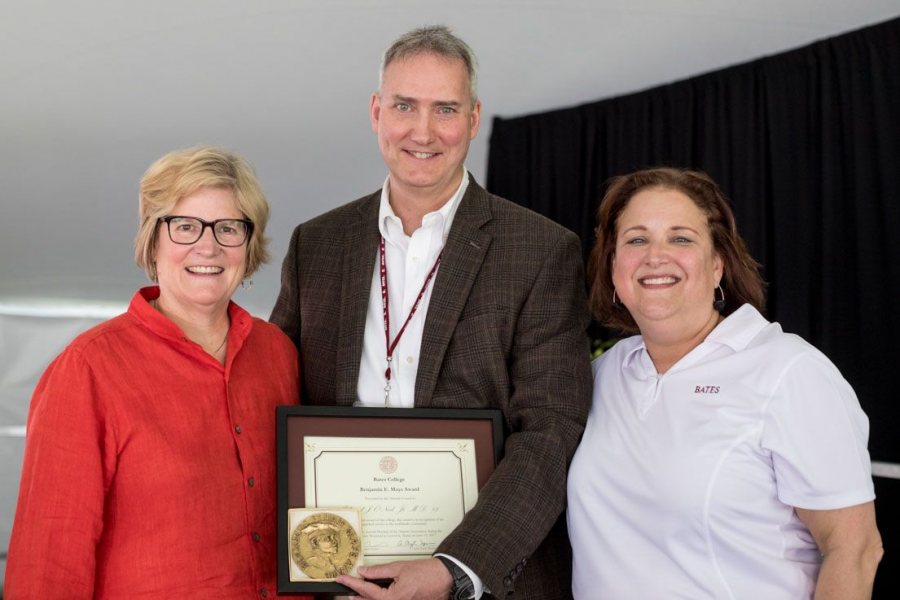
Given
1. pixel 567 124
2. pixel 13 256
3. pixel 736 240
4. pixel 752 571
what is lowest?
pixel 752 571

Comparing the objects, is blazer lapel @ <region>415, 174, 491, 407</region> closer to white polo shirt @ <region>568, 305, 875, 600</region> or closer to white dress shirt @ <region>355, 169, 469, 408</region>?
white dress shirt @ <region>355, 169, 469, 408</region>

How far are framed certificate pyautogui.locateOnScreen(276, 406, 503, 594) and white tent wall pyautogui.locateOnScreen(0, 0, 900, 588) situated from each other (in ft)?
11.2

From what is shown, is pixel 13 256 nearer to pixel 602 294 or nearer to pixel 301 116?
pixel 301 116

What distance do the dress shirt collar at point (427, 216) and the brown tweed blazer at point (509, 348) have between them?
0.02m

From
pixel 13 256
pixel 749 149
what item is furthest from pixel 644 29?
pixel 13 256

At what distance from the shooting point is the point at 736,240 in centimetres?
240

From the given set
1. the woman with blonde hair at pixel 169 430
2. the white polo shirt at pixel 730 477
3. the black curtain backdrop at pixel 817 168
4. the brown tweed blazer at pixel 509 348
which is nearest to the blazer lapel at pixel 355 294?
the brown tweed blazer at pixel 509 348

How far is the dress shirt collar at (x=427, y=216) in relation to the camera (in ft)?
8.29

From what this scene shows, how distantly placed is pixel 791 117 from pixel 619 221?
328cm

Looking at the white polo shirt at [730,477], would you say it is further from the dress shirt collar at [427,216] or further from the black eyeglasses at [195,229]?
the black eyeglasses at [195,229]

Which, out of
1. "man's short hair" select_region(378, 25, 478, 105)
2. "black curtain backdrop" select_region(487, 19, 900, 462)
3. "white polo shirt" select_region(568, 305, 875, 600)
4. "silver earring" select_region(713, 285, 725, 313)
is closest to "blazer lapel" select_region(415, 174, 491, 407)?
"man's short hair" select_region(378, 25, 478, 105)

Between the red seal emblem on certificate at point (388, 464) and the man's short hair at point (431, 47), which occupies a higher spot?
the man's short hair at point (431, 47)

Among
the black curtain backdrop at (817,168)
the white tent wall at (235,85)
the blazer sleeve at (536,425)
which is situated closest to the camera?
the blazer sleeve at (536,425)

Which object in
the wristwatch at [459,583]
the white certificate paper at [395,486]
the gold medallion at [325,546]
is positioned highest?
the white certificate paper at [395,486]
